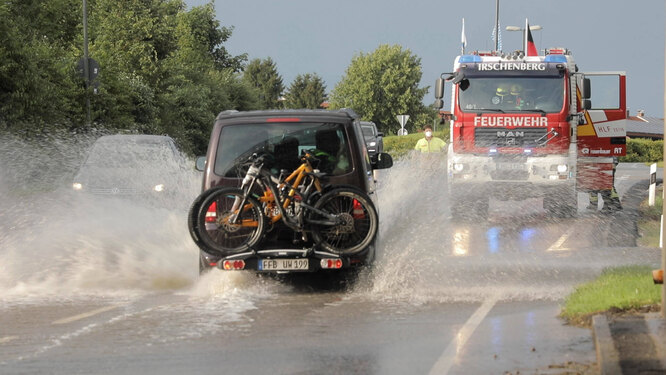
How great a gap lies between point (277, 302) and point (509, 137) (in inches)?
422

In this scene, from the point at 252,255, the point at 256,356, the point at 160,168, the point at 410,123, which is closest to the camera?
the point at 256,356

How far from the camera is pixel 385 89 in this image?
10225cm

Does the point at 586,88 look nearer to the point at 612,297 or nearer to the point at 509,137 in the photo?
the point at 509,137

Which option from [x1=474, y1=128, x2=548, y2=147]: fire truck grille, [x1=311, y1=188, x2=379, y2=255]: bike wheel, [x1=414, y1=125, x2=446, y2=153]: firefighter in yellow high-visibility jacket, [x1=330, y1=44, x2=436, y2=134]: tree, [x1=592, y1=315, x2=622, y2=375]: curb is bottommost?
[x1=592, y1=315, x2=622, y2=375]: curb

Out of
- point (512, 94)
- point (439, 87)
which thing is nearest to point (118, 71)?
point (439, 87)

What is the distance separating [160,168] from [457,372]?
13.2 meters

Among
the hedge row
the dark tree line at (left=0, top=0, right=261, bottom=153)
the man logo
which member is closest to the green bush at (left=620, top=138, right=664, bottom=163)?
the hedge row

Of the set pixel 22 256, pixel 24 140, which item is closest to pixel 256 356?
pixel 22 256

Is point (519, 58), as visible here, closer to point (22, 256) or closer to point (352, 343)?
point (22, 256)

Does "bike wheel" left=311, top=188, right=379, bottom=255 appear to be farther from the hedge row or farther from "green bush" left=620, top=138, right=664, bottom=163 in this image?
"green bush" left=620, top=138, right=664, bottom=163

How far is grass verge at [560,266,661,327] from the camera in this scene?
885cm

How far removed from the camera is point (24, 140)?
91.2ft

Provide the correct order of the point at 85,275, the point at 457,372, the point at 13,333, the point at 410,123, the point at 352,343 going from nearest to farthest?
the point at 457,372
the point at 352,343
the point at 13,333
the point at 85,275
the point at 410,123

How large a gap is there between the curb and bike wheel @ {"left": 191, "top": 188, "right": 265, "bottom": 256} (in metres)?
3.67
